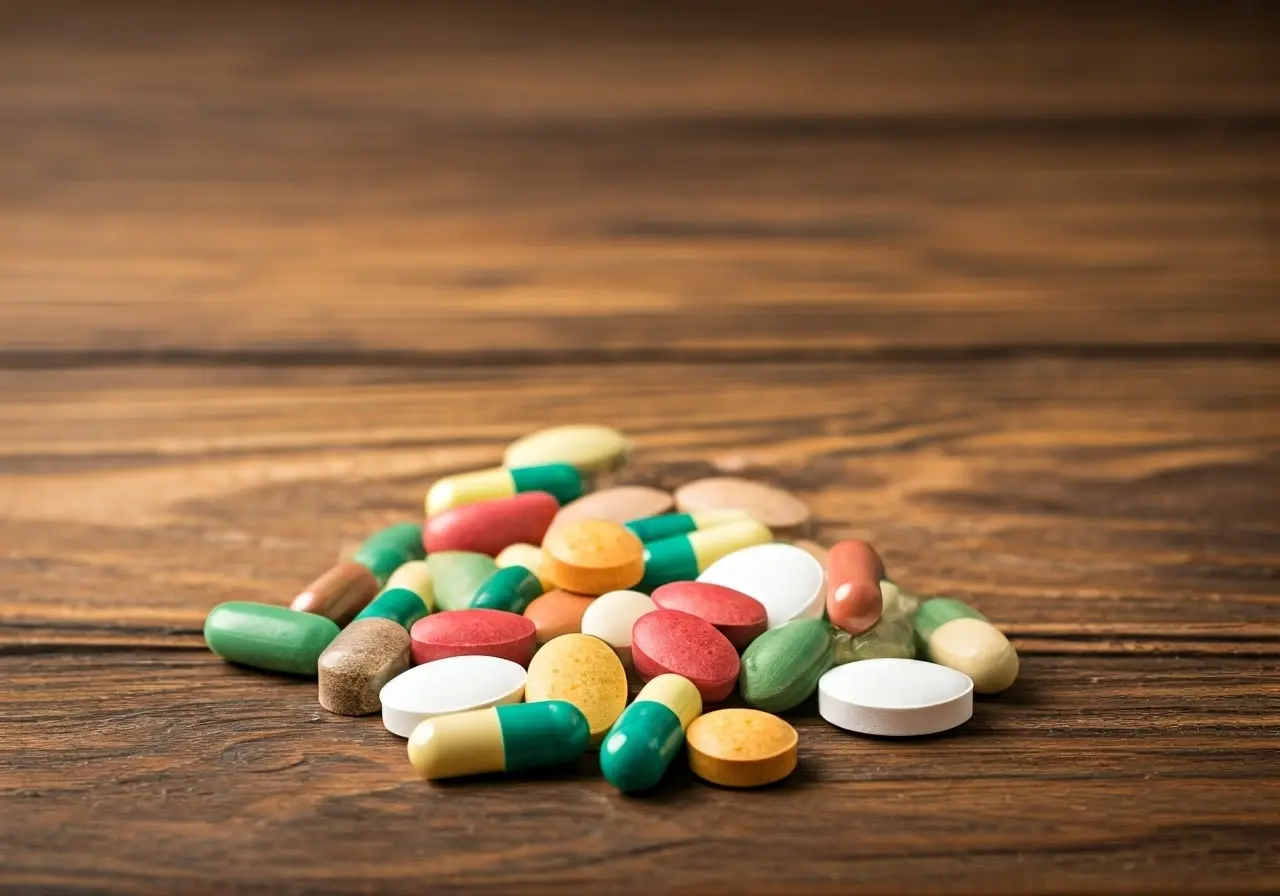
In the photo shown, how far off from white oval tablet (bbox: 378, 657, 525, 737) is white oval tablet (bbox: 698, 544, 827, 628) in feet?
0.52

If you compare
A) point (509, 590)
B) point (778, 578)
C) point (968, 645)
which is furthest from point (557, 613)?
point (968, 645)

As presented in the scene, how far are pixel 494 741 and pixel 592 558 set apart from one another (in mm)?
190

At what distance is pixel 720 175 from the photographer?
2.02 meters

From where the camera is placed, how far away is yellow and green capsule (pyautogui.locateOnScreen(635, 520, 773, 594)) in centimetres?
93

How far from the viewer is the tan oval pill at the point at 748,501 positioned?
1018mm

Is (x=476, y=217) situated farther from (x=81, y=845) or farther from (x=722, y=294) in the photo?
(x=81, y=845)

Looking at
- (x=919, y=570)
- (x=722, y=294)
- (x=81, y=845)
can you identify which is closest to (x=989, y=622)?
(x=919, y=570)

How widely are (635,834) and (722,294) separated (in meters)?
1.03

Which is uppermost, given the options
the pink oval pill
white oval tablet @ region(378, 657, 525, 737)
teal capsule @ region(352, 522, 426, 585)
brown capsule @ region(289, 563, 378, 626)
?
the pink oval pill

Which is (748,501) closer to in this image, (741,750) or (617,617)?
(617,617)

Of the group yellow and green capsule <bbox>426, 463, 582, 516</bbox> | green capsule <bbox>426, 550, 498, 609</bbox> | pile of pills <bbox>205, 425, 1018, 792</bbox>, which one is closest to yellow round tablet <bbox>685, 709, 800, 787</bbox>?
pile of pills <bbox>205, 425, 1018, 792</bbox>

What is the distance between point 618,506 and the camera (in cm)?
102

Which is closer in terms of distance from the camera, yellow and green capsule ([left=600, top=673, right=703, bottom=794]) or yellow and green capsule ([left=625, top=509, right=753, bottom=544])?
yellow and green capsule ([left=600, top=673, right=703, bottom=794])

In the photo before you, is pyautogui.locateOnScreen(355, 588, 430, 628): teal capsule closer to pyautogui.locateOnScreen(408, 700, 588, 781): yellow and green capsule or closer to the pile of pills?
the pile of pills
